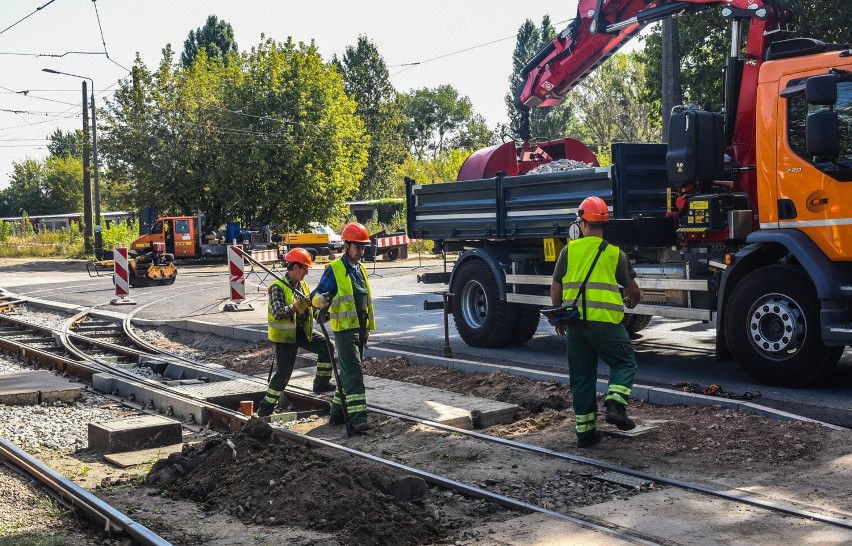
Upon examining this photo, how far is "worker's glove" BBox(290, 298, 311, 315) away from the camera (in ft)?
30.3

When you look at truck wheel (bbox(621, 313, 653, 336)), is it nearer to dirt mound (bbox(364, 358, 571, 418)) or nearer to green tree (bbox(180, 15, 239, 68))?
dirt mound (bbox(364, 358, 571, 418))

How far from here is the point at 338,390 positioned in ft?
28.2

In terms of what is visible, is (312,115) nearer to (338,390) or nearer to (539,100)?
(539,100)

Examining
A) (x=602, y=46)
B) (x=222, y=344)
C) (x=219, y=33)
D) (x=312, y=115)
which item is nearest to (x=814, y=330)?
(x=602, y=46)

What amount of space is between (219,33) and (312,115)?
41.4 metres

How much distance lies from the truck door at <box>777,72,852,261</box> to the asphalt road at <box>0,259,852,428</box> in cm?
148

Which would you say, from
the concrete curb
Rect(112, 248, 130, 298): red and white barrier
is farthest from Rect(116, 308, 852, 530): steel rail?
Rect(112, 248, 130, 298): red and white barrier

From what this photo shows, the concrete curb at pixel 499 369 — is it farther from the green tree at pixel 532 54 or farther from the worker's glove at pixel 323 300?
the green tree at pixel 532 54

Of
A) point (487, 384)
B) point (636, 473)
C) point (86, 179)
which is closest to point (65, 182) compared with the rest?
point (86, 179)

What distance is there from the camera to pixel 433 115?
389ft

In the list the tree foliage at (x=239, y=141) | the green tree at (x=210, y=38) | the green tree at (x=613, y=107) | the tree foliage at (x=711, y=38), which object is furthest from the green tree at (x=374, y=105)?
the tree foliage at (x=711, y=38)

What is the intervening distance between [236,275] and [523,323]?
310 inches

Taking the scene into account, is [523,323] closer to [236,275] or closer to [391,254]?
[236,275]

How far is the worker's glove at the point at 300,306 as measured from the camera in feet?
30.3
